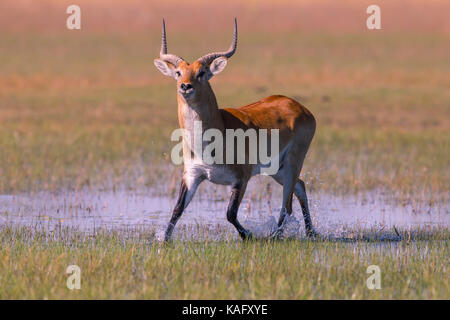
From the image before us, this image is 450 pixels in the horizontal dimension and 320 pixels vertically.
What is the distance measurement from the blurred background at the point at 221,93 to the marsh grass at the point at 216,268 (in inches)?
150

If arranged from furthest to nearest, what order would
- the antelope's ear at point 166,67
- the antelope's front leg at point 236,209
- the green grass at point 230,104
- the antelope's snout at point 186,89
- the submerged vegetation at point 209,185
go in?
the green grass at point 230,104 < the antelope's ear at point 166,67 < the antelope's front leg at point 236,209 < the antelope's snout at point 186,89 < the submerged vegetation at point 209,185

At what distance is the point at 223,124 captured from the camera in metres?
9.58

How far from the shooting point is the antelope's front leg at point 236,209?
371 inches

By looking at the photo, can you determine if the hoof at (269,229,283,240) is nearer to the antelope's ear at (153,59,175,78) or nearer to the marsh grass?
the marsh grass

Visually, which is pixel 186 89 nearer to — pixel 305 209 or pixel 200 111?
pixel 200 111

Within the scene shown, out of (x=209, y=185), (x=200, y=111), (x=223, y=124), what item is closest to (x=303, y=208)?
(x=223, y=124)

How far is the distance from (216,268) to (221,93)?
68.6 feet

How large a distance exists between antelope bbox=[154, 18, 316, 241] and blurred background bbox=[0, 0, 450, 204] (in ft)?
8.65

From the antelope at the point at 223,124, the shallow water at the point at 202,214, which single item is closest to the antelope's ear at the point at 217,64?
the antelope at the point at 223,124

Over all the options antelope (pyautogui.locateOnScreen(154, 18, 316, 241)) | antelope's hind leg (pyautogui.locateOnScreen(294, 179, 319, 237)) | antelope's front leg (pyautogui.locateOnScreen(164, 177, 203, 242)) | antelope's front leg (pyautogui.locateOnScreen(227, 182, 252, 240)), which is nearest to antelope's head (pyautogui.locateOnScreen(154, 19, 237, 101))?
antelope (pyautogui.locateOnScreen(154, 18, 316, 241))

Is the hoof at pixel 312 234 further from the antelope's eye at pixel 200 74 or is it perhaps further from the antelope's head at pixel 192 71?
the antelope's eye at pixel 200 74

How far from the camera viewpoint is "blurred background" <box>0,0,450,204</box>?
14562 mm
